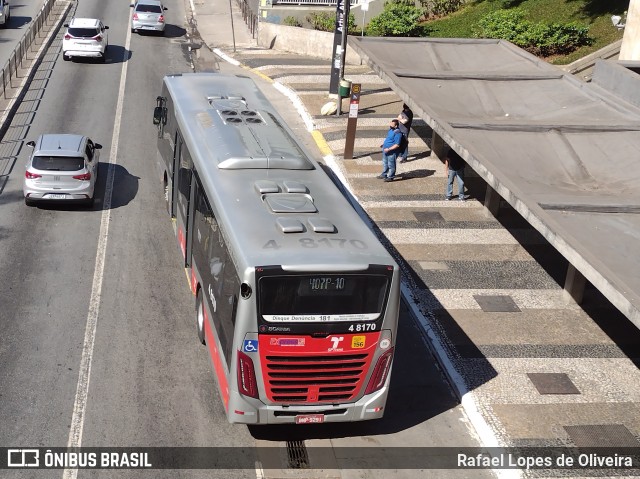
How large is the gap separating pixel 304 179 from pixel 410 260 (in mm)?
5597

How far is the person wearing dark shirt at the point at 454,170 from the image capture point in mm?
22797

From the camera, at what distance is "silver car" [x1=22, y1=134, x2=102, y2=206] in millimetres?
21203

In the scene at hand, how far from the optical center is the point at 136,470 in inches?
479

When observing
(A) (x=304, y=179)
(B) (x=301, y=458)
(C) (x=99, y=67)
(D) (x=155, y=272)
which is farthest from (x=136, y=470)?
(C) (x=99, y=67)

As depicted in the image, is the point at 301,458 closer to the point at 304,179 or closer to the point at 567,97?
the point at 304,179

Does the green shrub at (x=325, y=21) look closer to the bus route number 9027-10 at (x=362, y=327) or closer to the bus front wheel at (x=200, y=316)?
the bus front wheel at (x=200, y=316)

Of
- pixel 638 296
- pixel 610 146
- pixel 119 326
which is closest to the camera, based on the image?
pixel 638 296

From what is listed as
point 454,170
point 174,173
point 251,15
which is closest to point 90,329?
point 174,173

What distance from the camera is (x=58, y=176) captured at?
69.4 ft

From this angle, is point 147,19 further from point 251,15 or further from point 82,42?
point 82,42

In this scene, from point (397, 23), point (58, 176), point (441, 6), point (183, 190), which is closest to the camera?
point (183, 190)

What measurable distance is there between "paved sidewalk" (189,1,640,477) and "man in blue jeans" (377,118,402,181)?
1.35ft

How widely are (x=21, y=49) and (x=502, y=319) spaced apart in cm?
2831

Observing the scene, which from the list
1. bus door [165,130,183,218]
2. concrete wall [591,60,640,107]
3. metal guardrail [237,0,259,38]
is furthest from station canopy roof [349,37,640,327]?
metal guardrail [237,0,259,38]
